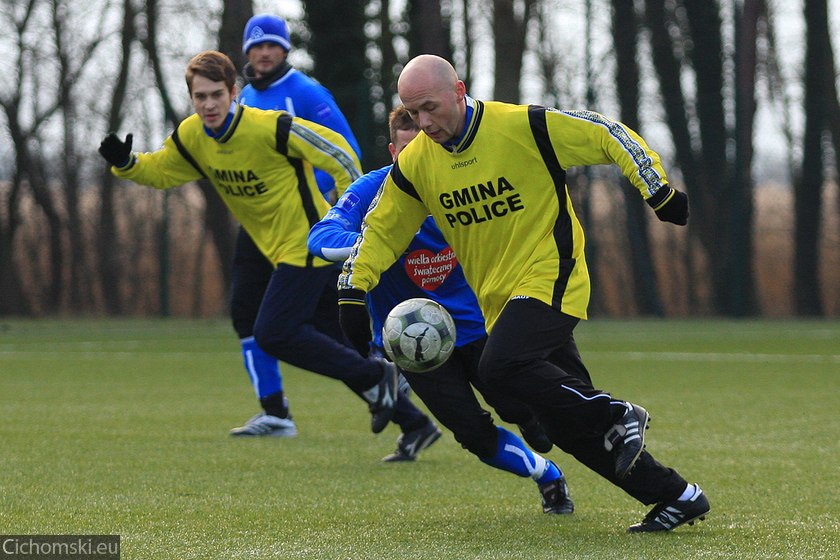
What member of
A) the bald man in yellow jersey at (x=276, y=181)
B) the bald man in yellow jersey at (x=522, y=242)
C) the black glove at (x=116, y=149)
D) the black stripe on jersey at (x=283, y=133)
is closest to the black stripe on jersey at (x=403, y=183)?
the bald man in yellow jersey at (x=522, y=242)

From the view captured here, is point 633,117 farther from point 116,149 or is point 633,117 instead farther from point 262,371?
point 116,149

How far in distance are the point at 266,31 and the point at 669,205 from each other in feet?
14.5

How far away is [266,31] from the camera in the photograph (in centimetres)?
823

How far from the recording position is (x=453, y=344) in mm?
4973

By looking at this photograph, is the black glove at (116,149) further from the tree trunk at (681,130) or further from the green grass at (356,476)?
the tree trunk at (681,130)

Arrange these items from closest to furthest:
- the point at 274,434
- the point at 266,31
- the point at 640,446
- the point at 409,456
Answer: the point at 640,446 → the point at 409,456 → the point at 274,434 → the point at 266,31

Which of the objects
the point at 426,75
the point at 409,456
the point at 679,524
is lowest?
the point at 409,456

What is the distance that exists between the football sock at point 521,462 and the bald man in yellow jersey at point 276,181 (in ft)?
6.38

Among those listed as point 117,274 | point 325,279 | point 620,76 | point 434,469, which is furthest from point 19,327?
point 434,469

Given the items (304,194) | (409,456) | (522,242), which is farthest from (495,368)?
(304,194)

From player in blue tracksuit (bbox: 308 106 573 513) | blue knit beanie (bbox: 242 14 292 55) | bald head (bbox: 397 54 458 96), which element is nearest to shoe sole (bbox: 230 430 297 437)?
blue knit beanie (bbox: 242 14 292 55)

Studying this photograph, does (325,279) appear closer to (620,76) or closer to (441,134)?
(441,134)

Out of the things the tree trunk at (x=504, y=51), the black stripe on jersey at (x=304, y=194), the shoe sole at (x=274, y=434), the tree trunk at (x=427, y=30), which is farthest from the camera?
the tree trunk at (x=427, y=30)

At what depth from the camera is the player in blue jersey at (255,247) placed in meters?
8.13
